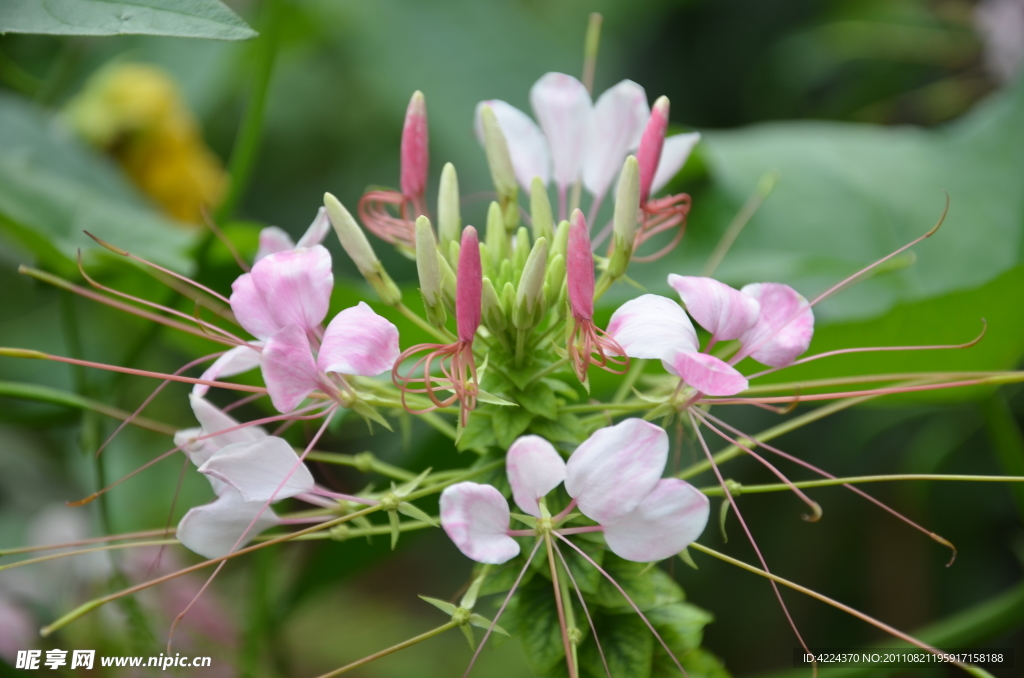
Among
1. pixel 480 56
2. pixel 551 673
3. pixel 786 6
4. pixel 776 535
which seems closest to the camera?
pixel 551 673

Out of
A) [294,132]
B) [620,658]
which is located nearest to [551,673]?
[620,658]

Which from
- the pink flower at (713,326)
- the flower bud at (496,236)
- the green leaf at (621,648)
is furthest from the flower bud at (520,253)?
the green leaf at (621,648)

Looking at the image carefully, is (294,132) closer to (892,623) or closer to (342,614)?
(342,614)

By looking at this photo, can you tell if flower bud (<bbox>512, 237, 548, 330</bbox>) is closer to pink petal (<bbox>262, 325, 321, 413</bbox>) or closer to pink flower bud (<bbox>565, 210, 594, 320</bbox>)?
pink flower bud (<bbox>565, 210, 594, 320</bbox>)

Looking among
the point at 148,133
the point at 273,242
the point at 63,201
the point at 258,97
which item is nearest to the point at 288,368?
the point at 273,242

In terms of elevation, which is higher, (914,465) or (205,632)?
(914,465)

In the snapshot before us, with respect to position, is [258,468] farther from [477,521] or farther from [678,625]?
[678,625]

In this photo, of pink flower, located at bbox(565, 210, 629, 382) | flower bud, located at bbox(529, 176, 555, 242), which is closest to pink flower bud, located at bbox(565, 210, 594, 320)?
pink flower, located at bbox(565, 210, 629, 382)
